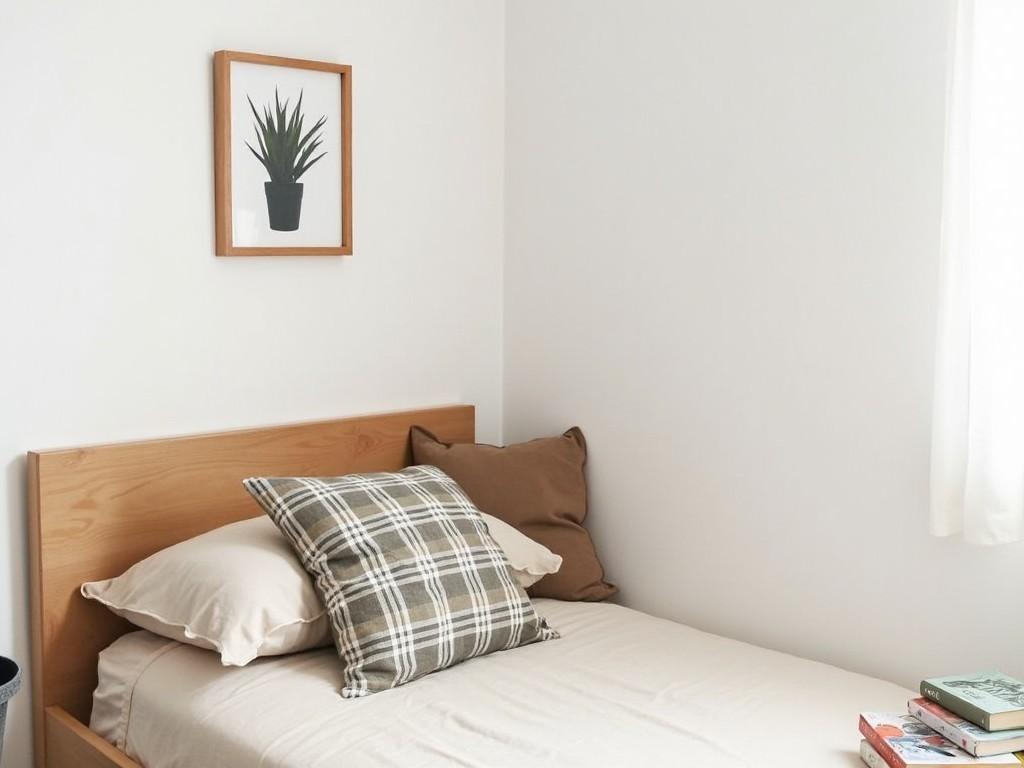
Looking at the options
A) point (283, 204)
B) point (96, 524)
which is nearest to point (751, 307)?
point (283, 204)

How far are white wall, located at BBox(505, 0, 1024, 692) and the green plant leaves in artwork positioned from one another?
2.11 feet

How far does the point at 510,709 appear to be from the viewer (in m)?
2.03

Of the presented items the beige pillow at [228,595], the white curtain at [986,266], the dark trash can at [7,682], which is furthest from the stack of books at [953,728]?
the dark trash can at [7,682]

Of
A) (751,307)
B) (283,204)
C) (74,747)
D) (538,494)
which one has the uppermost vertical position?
(283,204)

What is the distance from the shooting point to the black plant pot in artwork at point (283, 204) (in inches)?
102

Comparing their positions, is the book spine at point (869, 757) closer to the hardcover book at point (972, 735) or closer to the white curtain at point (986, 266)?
the hardcover book at point (972, 735)

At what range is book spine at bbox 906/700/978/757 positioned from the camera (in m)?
1.71

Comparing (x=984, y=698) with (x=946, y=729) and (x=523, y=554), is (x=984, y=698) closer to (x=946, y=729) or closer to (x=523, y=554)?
(x=946, y=729)

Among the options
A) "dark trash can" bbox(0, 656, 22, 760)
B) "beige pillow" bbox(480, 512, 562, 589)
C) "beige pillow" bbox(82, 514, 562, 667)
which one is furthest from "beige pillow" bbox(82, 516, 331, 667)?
"beige pillow" bbox(480, 512, 562, 589)

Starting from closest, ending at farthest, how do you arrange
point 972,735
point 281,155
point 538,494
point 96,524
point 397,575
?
point 972,735
point 397,575
point 96,524
point 281,155
point 538,494

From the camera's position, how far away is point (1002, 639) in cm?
210

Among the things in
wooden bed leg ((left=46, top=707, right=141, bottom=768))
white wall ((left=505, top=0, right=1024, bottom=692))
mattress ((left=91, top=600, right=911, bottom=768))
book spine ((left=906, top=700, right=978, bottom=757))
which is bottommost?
wooden bed leg ((left=46, top=707, right=141, bottom=768))

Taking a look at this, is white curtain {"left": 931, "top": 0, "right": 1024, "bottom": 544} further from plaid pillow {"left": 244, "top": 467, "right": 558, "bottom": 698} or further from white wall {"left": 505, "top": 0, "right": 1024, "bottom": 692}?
plaid pillow {"left": 244, "top": 467, "right": 558, "bottom": 698}

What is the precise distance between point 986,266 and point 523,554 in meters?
1.17
